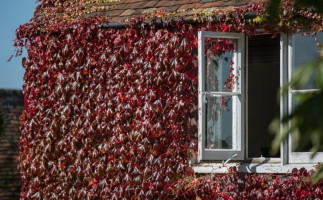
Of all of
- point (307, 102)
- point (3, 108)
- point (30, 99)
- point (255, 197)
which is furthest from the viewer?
point (3, 108)

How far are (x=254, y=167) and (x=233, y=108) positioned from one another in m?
0.80

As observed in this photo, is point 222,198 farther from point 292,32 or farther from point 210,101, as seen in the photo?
point 292,32

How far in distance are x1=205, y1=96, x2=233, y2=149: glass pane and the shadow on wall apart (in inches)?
332

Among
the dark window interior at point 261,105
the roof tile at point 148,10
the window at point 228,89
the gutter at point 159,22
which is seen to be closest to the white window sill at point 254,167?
the window at point 228,89

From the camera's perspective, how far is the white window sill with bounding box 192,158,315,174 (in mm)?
6766

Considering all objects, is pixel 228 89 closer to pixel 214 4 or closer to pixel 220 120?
pixel 220 120

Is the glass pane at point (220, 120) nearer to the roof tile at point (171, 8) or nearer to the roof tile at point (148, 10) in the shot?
the roof tile at point (171, 8)

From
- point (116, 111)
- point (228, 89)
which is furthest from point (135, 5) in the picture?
point (228, 89)

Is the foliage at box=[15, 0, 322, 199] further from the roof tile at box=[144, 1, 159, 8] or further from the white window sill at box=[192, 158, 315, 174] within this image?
the roof tile at box=[144, 1, 159, 8]

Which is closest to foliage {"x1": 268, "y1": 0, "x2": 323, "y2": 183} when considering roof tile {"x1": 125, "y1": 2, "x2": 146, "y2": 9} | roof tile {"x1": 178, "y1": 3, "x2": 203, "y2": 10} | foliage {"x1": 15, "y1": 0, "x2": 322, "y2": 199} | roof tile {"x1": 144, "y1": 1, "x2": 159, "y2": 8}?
foliage {"x1": 15, "y1": 0, "x2": 322, "y2": 199}

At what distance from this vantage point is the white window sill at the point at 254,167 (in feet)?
22.2

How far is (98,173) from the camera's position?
26.7 ft

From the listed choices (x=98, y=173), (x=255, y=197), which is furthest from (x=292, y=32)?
(x=98, y=173)

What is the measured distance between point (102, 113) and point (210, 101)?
174 centimetres
